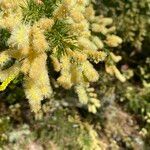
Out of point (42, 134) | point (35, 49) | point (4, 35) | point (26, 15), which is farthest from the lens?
point (42, 134)

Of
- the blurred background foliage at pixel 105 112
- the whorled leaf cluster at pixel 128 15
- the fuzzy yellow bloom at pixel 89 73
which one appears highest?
the fuzzy yellow bloom at pixel 89 73

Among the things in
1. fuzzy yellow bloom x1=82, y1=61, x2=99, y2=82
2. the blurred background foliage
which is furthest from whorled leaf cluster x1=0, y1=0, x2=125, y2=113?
the blurred background foliage

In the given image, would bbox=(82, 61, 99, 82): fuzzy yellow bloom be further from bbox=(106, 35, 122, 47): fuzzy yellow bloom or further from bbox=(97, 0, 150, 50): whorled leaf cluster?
bbox=(97, 0, 150, 50): whorled leaf cluster

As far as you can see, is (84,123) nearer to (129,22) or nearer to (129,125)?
(129,125)

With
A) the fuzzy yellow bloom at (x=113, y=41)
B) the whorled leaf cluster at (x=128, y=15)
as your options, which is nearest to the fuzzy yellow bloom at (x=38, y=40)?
the fuzzy yellow bloom at (x=113, y=41)

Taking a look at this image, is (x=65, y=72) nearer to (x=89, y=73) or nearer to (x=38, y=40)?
(x=89, y=73)

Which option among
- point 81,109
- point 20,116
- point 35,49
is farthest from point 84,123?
point 35,49

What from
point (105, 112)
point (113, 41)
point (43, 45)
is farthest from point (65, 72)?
point (105, 112)

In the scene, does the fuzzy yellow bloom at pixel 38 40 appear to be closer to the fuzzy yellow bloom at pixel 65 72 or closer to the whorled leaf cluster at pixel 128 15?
the fuzzy yellow bloom at pixel 65 72
